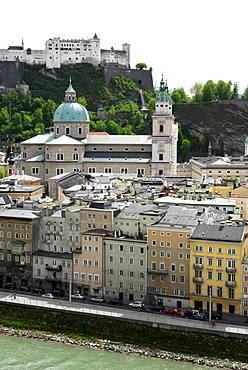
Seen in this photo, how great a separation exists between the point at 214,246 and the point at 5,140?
7732 cm

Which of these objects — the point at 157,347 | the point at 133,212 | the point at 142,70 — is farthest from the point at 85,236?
the point at 142,70

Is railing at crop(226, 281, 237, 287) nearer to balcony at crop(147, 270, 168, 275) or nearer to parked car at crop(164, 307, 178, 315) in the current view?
parked car at crop(164, 307, 178, 315)

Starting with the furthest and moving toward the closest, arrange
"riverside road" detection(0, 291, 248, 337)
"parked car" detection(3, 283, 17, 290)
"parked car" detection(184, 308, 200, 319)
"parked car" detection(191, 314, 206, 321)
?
"parked car" detection(3, 283, 17, 290) < "parked car" detection(184, 308, 200, 319) < "parked car" detection(191, 314, 206, 321) < "riverside road" detection(0, 291, 248, 337)

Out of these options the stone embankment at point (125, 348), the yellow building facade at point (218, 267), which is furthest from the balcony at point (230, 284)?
the stone embankment at point (125, 348)

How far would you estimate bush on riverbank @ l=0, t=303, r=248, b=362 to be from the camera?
34344 mm

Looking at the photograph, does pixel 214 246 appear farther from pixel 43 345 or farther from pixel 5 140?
pixel 5 140

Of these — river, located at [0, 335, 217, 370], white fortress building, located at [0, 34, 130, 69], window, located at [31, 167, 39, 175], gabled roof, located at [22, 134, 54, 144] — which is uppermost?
white fortress building, located at [0, 34, 130, 69]

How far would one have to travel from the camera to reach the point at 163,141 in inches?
3068

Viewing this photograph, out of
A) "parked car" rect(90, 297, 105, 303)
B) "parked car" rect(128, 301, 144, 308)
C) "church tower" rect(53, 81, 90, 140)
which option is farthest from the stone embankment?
"church tower" rect(53, 81, 90, 140)

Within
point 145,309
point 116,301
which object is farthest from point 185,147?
point 145,309

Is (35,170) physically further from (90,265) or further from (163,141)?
(90,265)

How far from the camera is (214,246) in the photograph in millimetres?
38406

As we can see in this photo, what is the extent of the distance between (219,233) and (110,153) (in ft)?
136

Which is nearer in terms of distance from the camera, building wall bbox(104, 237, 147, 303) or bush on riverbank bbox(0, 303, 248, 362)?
bush on riverbank bbox(0, 303, 248, 362)
